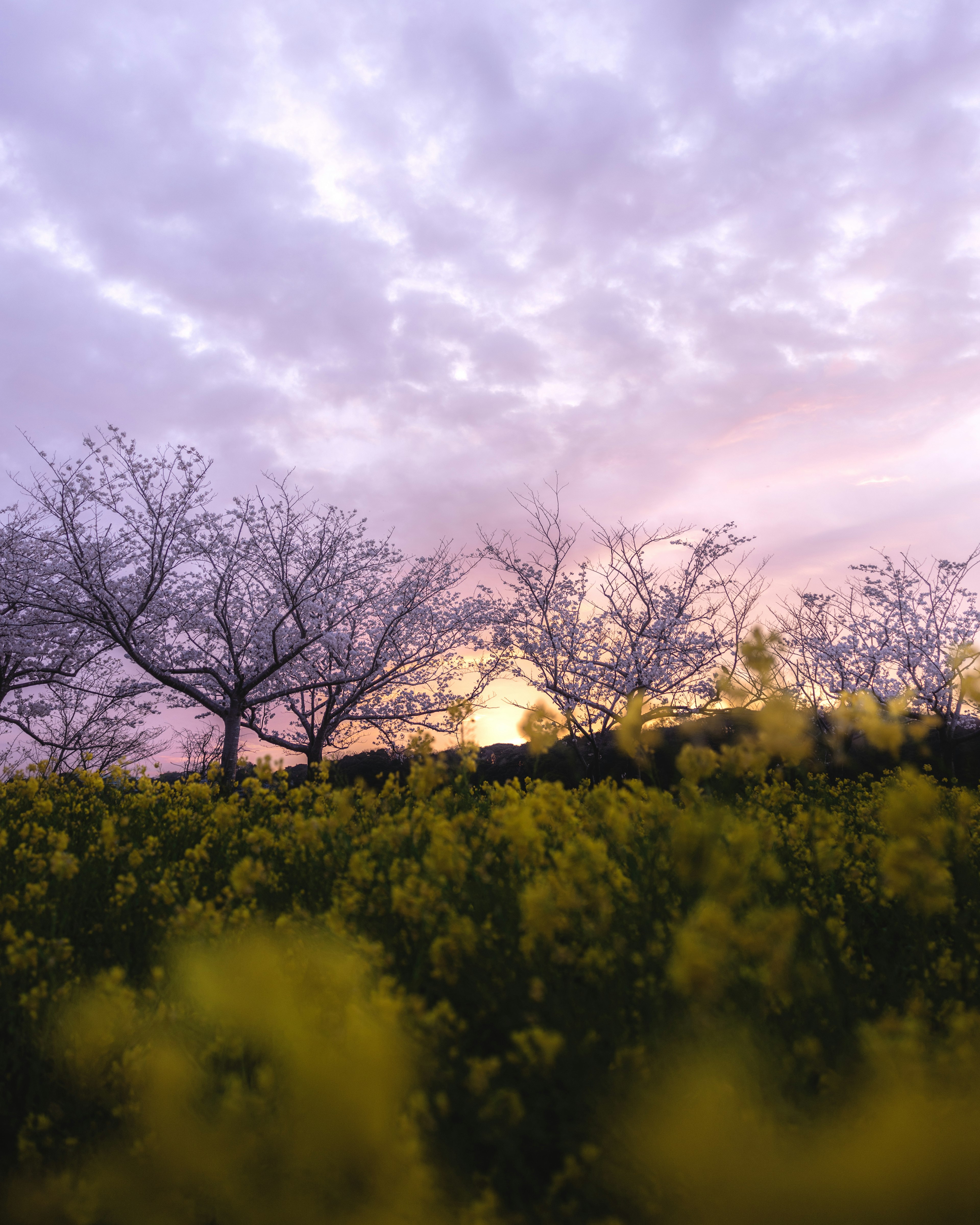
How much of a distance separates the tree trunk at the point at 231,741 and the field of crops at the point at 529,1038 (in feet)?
38.3

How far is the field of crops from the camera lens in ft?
5.33

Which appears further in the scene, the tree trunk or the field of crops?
the tree trunk

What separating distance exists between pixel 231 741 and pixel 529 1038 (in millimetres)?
14469

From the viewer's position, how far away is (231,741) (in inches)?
589

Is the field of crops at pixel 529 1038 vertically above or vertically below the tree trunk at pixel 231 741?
below

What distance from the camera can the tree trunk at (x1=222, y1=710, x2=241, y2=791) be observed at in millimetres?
14438

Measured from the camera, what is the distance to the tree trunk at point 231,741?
1444 centimetres

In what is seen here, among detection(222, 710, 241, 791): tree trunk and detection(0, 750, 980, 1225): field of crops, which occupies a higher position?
detection(222, 710, 241, 791): tree trunk

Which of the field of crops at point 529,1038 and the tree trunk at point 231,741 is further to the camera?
the tree trunk at point 231,741

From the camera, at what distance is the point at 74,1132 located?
222cm

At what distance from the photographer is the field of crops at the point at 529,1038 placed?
162cm

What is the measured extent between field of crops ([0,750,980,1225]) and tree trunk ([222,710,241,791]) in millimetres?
11687

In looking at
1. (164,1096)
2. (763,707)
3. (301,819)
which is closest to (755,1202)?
(763,707)

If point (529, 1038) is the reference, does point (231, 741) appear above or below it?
above
